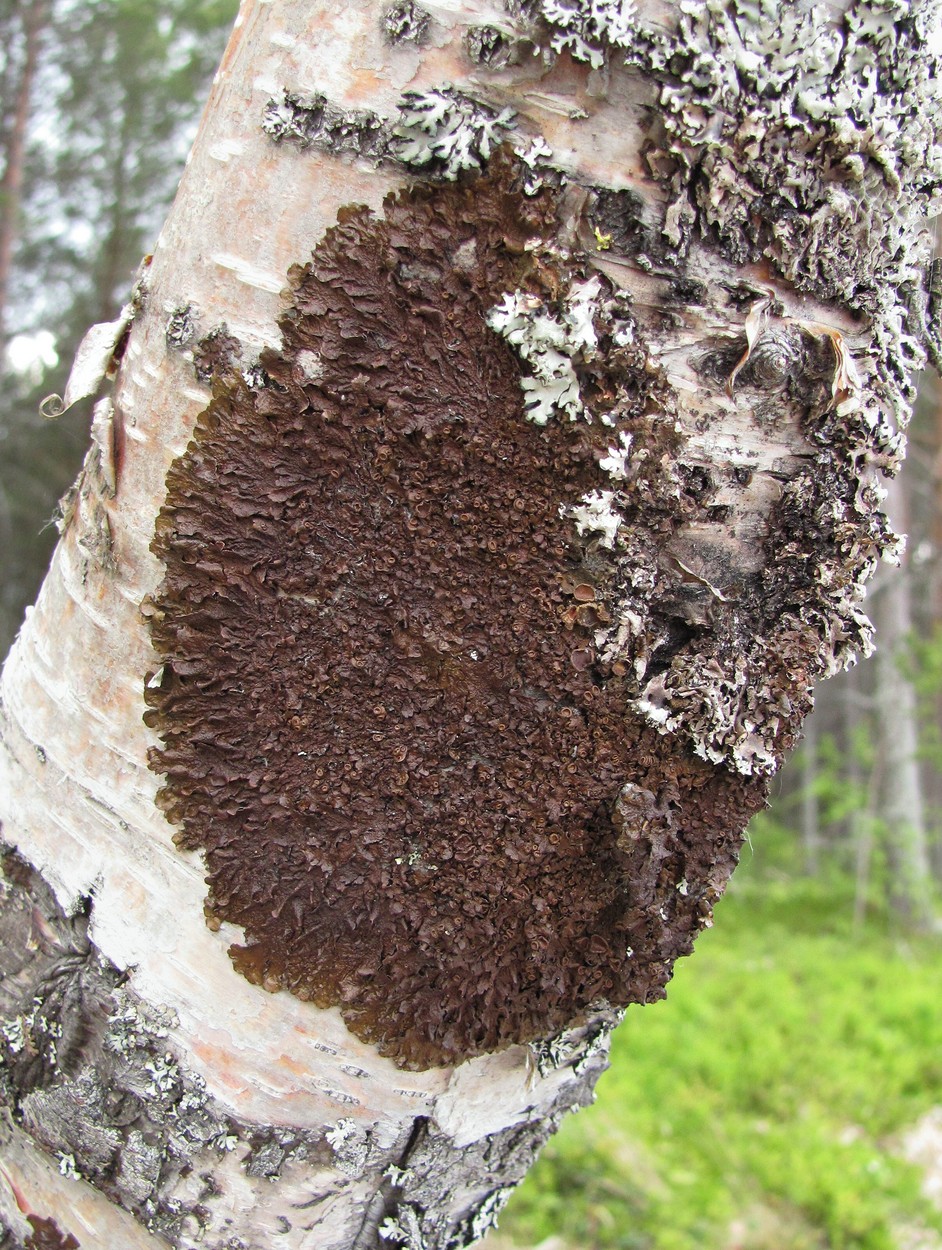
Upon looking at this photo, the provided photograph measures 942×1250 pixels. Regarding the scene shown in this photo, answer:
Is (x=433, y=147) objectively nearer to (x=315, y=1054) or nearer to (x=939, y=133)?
(x=939, y=133)

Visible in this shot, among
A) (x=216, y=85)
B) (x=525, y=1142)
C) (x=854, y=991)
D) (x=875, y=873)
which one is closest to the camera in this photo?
(x=216, y=85)

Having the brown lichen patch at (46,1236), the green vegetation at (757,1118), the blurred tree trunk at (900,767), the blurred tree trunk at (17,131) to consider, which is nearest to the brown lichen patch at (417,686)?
the brown lichen patch at (46,1236)

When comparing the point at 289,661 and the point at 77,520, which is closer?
the point at 289,661

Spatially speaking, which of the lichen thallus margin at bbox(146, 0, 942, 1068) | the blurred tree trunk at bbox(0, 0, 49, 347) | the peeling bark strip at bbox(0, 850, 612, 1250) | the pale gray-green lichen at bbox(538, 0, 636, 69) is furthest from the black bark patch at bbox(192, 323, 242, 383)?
the blurred tree trunk at bbox(0, 0, 49, 347)

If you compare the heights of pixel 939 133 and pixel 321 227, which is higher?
pixel 939 133

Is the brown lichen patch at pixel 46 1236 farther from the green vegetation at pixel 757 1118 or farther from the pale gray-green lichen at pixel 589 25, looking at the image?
the green vegetation at pixel 757 1118

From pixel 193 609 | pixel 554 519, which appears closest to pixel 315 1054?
pixel 193 609

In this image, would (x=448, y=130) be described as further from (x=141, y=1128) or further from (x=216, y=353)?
(x=141, y=1128)
